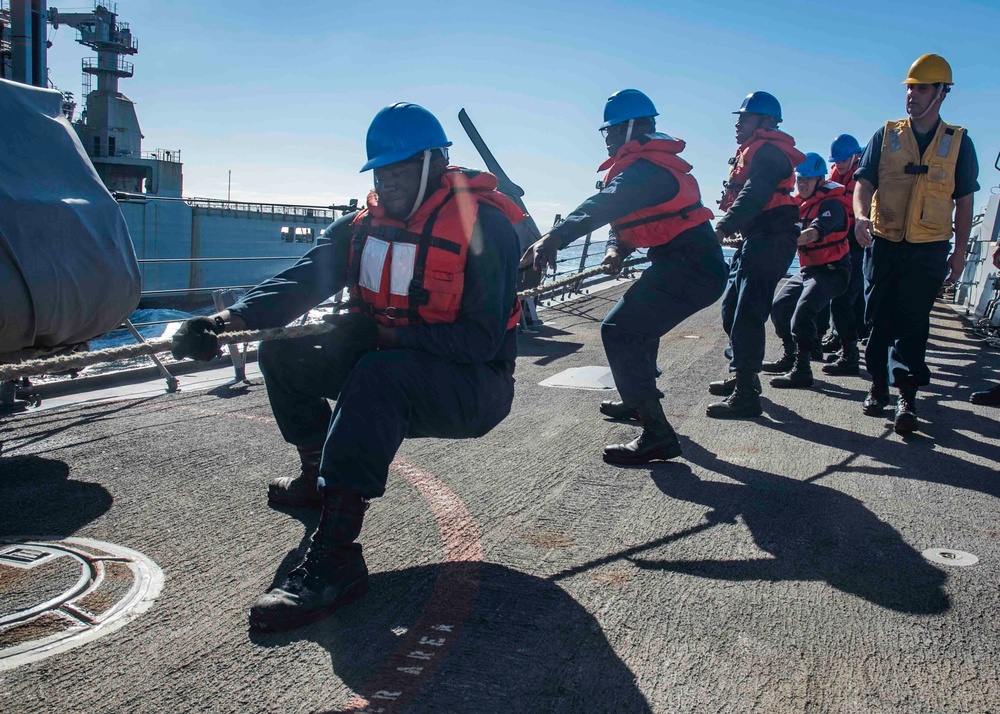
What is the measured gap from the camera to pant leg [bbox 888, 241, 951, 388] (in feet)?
16.3

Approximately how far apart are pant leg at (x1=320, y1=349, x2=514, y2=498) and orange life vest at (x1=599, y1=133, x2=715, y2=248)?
1778 millimetres

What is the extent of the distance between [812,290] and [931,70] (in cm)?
217

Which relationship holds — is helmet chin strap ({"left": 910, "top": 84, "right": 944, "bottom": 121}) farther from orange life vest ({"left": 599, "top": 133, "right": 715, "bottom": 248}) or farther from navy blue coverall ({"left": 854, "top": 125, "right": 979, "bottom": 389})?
orange life vest ({"left": 599, "top": 133, "right": 715, "bottom": 248})

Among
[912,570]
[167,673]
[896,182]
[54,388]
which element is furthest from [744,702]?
[54,388]

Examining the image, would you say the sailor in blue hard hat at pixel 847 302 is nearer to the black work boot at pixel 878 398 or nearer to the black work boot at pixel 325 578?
the black work boot at pixel 878 398

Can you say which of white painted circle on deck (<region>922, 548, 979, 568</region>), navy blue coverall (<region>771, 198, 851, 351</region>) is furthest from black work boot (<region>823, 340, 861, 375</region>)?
white painted circle on deck (<region>922, 548, 979, 568</region>)

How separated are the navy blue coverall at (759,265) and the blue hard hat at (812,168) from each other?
5.41 ft

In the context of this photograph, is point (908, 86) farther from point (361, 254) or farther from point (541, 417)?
point (361, 254)

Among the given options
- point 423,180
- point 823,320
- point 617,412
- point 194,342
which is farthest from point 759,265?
point 194,342

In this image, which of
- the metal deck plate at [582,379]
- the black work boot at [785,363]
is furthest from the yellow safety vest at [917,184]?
the metal deck plate at [582,379]

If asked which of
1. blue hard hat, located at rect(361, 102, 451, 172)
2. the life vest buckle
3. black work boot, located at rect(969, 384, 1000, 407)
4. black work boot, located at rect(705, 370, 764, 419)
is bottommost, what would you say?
black work boot, located at rect(705, 370, 764, 419)

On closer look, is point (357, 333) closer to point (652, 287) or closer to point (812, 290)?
point (652, 287)

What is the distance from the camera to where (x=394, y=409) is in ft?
8.82

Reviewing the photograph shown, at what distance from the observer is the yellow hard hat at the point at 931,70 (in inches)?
187
